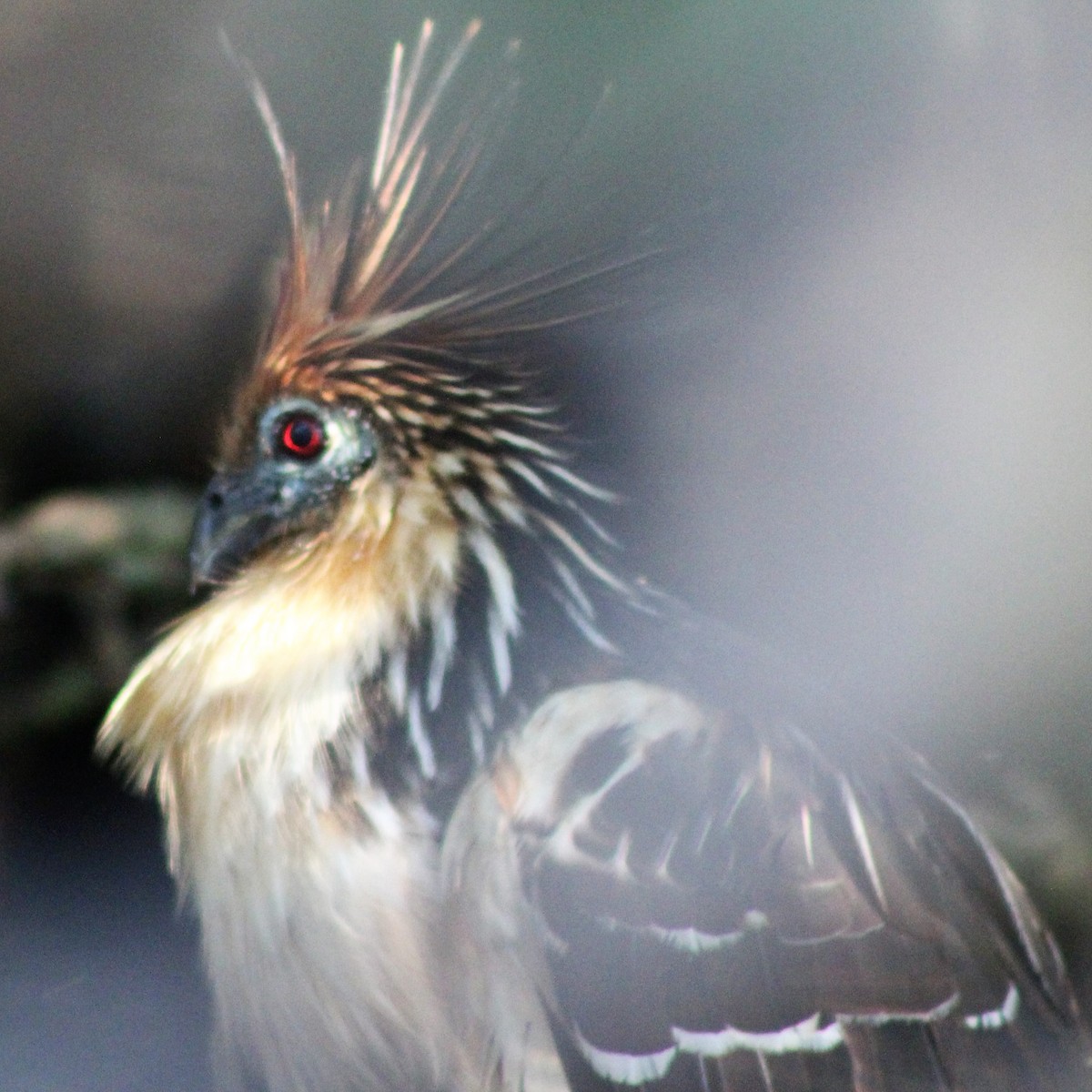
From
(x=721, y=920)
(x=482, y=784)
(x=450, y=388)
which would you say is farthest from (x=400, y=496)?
(x=721, y=920)

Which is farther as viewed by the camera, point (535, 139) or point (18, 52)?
point (18, 52)

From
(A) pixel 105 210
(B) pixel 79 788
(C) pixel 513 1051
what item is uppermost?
(A) pixel 105 210

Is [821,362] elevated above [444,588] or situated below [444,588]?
above

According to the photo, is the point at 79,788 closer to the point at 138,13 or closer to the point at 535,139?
the point at 138,13

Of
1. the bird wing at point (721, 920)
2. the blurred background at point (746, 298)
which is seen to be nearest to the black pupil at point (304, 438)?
the blurred background at point (746, 298)

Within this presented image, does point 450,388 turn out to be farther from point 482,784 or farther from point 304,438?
point 482,784

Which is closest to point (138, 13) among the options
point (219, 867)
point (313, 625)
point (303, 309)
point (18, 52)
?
point (18, 52)
